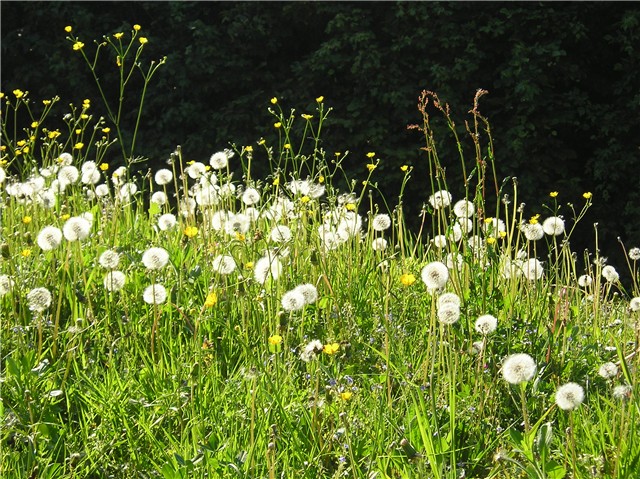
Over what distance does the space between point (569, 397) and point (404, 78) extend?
245 inches

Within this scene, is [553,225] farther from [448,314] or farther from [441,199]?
[448,314]

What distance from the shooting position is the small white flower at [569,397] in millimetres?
1783

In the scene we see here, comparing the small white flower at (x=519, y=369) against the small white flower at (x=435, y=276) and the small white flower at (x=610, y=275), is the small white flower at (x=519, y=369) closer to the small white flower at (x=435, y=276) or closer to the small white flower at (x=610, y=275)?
the small white flower at (x=435, y=276)

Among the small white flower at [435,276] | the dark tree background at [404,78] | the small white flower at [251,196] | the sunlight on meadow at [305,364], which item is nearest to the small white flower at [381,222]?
the sunlight on meadow at [305,364]

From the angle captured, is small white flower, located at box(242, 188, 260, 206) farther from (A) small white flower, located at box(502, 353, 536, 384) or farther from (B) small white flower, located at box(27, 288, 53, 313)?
(A) small white flower, located at box(502, 353, 536, 384)

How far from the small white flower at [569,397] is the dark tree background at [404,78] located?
220 inches

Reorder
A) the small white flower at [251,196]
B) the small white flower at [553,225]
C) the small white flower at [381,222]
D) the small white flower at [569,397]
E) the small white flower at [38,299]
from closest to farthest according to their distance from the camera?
the small white flower at [569,397], the small white flower at [38,299], the small white flower at [553,225], the small white flower at [381,222], the small white flower at [251,196]

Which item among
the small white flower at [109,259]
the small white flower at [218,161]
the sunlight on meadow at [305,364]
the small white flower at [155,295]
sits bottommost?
the sunlight on meadow at [305,364]

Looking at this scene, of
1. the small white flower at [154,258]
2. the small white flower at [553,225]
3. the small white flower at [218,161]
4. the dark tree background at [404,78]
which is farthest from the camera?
the dark tree background at [404,78]

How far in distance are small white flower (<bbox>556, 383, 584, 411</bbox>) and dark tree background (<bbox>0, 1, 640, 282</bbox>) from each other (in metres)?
5.58

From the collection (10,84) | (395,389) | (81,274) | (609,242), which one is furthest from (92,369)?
(10,84)

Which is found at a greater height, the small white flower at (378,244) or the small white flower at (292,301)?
the small white flower at (292,301)

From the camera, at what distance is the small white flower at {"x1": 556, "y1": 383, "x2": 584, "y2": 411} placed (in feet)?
5.85

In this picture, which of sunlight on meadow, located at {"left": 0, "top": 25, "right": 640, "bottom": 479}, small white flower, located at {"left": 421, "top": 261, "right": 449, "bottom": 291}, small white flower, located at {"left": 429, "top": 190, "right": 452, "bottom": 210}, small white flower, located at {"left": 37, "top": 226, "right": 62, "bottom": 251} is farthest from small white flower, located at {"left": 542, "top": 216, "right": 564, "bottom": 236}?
small white flower, located at {"left": 37, "top": 226, "right": 62, "bottom": 251}
